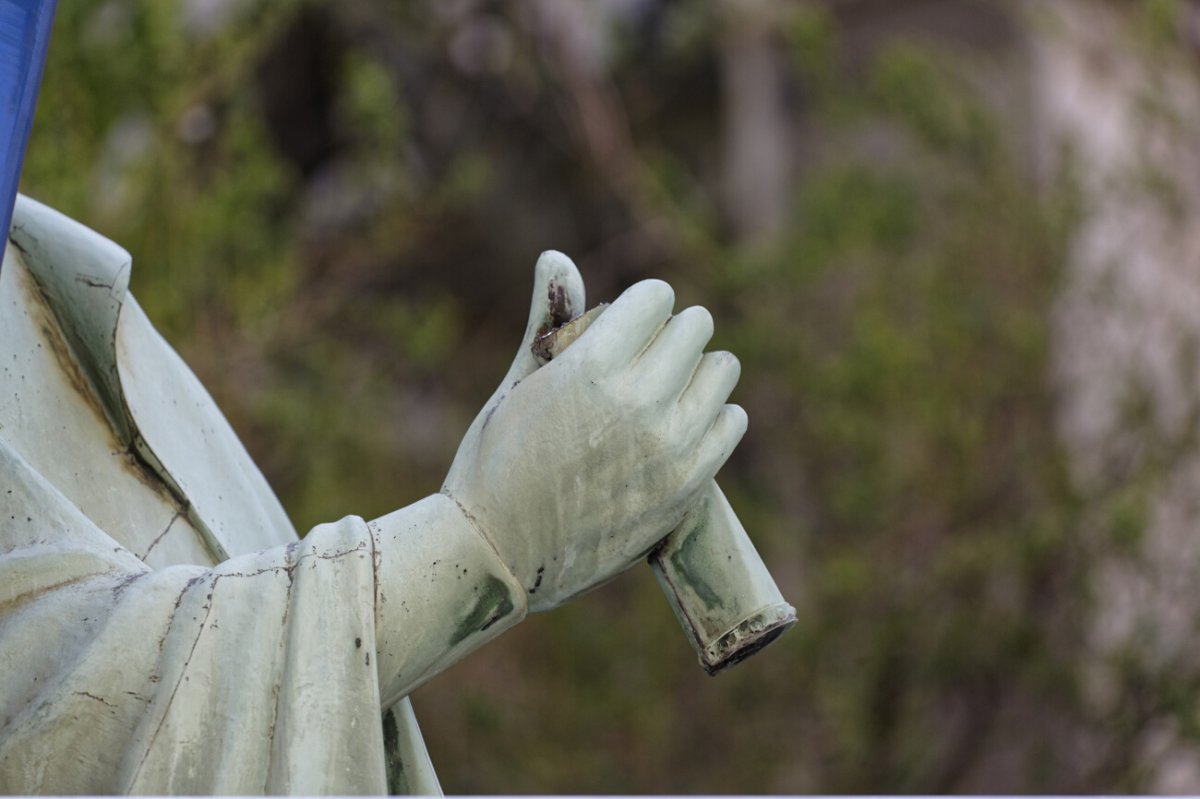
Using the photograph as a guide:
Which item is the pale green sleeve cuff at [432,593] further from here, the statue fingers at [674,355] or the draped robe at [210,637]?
the statue fingers at [674,355]

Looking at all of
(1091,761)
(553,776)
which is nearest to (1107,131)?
(1091,761)

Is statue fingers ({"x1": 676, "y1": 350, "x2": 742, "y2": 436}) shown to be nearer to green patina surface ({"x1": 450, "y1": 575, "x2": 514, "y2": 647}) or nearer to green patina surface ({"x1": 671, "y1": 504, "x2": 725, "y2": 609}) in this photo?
green patina surface ({"x1": 671, "y1": 504, "x2": 725, "y2": 609})

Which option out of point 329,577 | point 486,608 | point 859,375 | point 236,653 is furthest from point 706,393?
point 859,375

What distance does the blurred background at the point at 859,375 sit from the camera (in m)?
7.09

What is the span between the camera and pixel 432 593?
1.88m

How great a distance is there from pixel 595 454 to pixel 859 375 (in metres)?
6.51

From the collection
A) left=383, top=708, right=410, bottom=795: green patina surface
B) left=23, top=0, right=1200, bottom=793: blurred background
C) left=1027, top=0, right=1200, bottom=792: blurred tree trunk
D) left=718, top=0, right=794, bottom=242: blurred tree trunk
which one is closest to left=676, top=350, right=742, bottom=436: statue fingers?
left=383, top=708, right=410, bottom=795: green patina surface

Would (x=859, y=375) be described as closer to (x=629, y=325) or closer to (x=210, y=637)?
(x=629, y=325)

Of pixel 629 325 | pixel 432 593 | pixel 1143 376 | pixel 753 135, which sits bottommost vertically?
pixel 432 593

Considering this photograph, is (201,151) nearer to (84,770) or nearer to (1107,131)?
(1107,131)

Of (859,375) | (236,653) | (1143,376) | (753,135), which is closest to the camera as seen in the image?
(236,653)

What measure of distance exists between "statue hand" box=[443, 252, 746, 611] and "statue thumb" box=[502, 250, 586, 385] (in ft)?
0.10

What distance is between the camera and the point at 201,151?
7625 mm

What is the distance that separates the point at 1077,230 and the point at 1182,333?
69 cm
